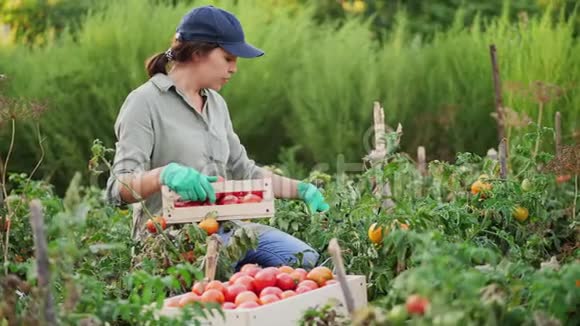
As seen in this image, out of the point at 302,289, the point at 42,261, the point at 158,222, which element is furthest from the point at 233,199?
the point at 42,261

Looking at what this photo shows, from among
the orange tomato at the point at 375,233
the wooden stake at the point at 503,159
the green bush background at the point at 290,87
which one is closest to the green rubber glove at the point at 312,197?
the orange tomato at the point at 375,233

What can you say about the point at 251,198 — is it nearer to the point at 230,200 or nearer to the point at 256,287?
the point at 230,200

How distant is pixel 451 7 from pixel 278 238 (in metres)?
7.93

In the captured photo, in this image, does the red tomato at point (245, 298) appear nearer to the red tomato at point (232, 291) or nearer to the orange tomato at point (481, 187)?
the red tomato at point (232, 291)

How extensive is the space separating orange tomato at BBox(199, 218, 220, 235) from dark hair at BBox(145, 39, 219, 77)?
0.71 m

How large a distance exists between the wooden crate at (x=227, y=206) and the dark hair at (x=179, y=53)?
2.01 ft

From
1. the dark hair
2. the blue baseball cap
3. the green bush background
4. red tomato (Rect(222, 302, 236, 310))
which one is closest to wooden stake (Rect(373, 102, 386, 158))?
the blue baseball cap

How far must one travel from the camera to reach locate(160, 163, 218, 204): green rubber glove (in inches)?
146

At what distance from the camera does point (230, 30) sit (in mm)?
4152

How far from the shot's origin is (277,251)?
4.05 m

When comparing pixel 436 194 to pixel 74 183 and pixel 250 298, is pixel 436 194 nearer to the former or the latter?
pixel 250 298

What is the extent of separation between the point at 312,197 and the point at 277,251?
280 mm

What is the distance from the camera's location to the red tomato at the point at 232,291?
10.7 feet

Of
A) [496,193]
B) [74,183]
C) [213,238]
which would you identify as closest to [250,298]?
[213,238]
